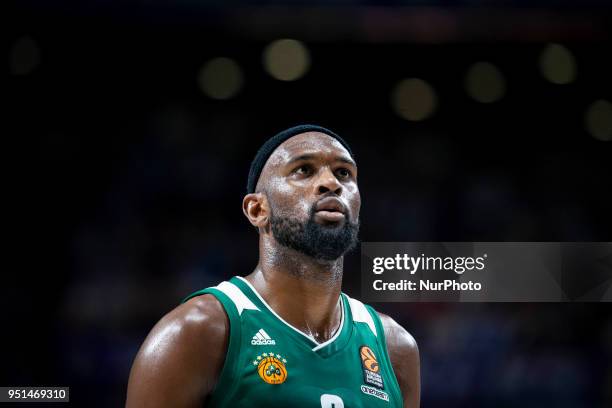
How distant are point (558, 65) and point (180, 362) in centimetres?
378

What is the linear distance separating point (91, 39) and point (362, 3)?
1791mm

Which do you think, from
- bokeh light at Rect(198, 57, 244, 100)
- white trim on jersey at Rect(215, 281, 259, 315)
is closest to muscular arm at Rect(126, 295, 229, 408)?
white trim on jersey at Rect(215, 281, 259, 315)

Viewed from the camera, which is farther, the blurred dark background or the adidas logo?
the blurred dark background

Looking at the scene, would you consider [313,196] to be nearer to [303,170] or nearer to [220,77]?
[303,170]

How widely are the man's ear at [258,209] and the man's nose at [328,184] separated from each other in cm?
19

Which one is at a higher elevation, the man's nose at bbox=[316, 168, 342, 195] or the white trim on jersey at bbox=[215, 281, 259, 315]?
the man's nose at bbox=[316, 168, 342, 195]

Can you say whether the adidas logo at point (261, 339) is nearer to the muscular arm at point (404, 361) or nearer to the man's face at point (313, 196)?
the man's face at point (313, 196)

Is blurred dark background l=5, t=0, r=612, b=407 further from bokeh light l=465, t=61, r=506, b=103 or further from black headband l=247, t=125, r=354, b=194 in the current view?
black headband l=247, t=125, r=354, b=194

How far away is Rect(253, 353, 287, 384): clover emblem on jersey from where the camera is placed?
1895 millimetres

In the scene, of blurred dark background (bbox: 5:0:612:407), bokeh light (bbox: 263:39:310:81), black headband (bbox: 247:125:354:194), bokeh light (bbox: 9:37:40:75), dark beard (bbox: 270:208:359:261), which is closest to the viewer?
dark beard (bbox: 270:208:359:261)

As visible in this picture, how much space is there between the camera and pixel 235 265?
4434mm

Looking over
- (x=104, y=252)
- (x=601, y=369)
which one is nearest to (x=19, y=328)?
(x=104, y=252)

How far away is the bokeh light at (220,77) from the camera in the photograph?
4578 millimetres

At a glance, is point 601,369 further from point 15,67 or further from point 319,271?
point 15,67
